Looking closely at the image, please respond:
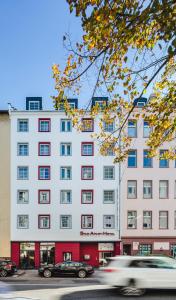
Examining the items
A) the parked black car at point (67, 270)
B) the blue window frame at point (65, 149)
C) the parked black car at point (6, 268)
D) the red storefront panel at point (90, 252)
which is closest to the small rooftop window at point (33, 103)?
the blue window frame at point (65, 149)

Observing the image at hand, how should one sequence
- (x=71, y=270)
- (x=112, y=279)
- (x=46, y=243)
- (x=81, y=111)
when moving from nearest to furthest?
(x=81, y=111) < (x=112, y=279) < (x=71, y=270) < (x=46, y=243)

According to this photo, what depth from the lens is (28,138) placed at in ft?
150

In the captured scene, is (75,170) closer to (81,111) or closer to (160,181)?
(160,181)

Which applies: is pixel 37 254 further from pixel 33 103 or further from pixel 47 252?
pixel 33 103

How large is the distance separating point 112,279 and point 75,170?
99.5 feet

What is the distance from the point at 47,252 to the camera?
45.0 metres

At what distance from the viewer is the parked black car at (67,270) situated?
1302 inches

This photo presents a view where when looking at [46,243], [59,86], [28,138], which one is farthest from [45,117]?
[59,86]

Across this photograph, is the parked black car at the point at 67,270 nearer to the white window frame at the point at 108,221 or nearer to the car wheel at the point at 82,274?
the car wheel at the point at 82,274

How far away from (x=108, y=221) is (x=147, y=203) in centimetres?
469

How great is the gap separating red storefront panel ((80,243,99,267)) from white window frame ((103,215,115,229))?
2.28 meters

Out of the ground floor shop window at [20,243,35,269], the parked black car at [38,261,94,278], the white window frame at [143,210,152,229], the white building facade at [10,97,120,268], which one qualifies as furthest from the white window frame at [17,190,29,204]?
the white window frame at [143,210,152,229]

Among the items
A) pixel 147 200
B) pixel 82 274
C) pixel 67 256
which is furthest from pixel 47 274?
pixel 147 200

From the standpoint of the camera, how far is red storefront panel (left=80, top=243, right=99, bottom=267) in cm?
4484
